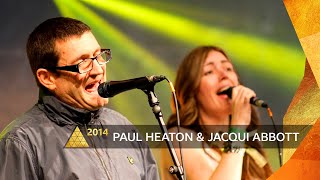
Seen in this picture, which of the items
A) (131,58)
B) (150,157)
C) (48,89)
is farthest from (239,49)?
(48,89)

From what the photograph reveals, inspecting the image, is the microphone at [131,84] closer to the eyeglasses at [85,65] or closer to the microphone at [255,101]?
the eyeglasses at [85,65]

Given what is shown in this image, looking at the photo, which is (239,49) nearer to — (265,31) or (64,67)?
(265,31)

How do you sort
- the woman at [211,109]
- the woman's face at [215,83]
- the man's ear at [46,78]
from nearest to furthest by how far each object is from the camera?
the man's ear at [46,78], the woman at [211,109], the woman's face at [215,83]

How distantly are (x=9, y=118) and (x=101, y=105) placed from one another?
956 mm

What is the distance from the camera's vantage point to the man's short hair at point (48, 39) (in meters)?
2.39

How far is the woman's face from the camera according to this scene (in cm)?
334

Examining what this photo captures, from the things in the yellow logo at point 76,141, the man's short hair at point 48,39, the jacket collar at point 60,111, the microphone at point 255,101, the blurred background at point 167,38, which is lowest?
the yellow logo at point 76,141

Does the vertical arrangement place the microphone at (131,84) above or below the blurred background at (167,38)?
below

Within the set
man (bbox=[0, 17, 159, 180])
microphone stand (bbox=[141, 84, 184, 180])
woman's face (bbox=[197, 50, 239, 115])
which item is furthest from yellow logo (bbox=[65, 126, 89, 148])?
woman's face (bbox=[197, 50, 239, 115])

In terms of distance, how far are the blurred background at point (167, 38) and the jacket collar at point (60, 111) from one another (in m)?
0.88

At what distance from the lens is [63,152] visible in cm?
226

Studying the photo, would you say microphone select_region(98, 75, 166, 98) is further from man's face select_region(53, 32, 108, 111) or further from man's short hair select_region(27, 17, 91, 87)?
man's short hair select_region(27, 17, 91, 87)

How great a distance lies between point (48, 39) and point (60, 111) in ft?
1.12

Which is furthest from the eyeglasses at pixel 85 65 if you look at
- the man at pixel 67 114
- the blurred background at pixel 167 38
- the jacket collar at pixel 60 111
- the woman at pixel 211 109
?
the woman at pixel 211 109
